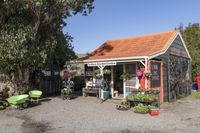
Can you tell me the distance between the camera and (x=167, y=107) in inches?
493

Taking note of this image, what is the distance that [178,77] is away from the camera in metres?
16.0

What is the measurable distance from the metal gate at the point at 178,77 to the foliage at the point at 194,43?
375 cm

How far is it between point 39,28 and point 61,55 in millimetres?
2384

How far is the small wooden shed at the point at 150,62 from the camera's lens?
13.5m

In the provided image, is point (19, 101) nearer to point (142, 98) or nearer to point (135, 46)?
point (142, 98)

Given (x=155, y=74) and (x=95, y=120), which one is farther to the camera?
(x=155, y=74)

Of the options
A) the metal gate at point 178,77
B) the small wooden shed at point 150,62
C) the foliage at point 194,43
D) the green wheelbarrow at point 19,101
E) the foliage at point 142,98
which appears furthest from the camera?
the foliage at point 194,43

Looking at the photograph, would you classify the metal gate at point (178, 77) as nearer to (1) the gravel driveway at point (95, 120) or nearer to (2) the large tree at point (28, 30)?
(1) the gravel driveway at point (95, 120)

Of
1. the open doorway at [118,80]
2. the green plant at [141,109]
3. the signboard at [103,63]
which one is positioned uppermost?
the signboard at [103,63]

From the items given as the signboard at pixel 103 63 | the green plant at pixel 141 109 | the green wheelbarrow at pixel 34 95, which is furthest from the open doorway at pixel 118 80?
the green wheelbarrow at pixel 34 95

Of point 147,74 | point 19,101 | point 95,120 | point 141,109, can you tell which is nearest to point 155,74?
point 147,74

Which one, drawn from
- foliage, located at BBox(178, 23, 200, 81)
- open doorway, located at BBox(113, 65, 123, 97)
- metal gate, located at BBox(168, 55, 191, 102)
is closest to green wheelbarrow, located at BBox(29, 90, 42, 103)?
open doorway, located at BBox(113, 65, 123, 97)

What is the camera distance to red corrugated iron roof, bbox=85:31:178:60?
1401 cm

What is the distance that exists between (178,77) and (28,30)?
9814 mm
